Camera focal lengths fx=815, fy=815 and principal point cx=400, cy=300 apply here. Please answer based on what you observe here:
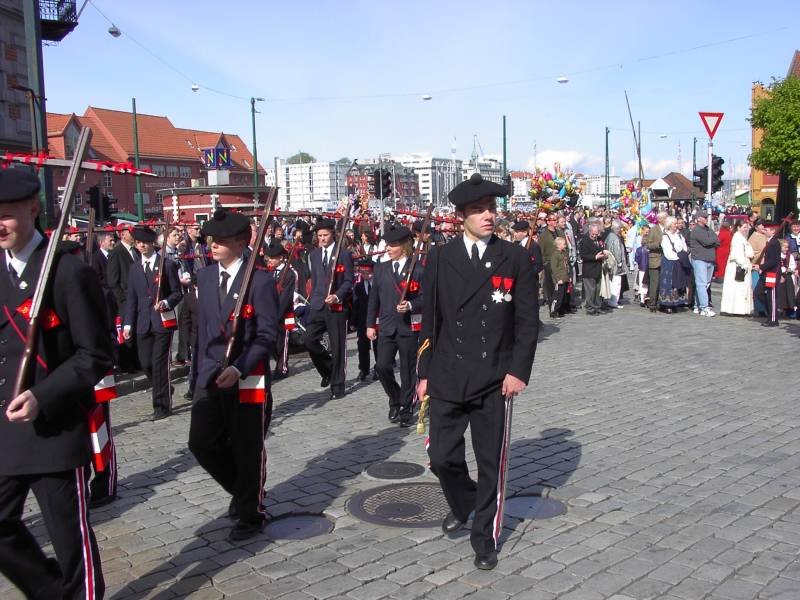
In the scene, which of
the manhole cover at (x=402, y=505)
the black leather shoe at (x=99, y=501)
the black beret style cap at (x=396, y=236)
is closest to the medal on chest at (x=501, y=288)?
the manhole cover at (x=402, y=505)

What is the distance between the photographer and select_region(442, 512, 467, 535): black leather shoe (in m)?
5.09

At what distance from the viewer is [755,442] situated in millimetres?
7055

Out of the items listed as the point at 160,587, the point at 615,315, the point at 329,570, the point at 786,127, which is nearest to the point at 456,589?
the point at 329,570

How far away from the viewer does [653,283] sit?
56.2 ft

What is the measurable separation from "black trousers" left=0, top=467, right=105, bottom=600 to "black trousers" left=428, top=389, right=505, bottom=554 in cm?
197

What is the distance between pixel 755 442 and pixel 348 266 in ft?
16.4

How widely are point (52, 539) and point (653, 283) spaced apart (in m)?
15.3

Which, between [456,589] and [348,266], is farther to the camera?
[348,266]

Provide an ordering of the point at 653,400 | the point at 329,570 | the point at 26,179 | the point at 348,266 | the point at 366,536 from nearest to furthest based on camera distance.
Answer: the point at 26,179, the point at 329,570, the point at 366,536, the point at 653,400, the point at 348,266

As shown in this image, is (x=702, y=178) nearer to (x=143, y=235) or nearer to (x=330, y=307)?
(x=330, y=307)

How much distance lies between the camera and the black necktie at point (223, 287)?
5.16 meters

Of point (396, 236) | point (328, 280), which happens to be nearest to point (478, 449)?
point (396, 236)

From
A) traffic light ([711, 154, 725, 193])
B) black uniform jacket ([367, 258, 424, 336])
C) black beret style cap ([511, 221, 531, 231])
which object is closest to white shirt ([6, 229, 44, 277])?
black uniform jacket ([367, 258, 424, 336])

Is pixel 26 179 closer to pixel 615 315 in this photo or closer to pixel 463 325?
pixel 463 325
